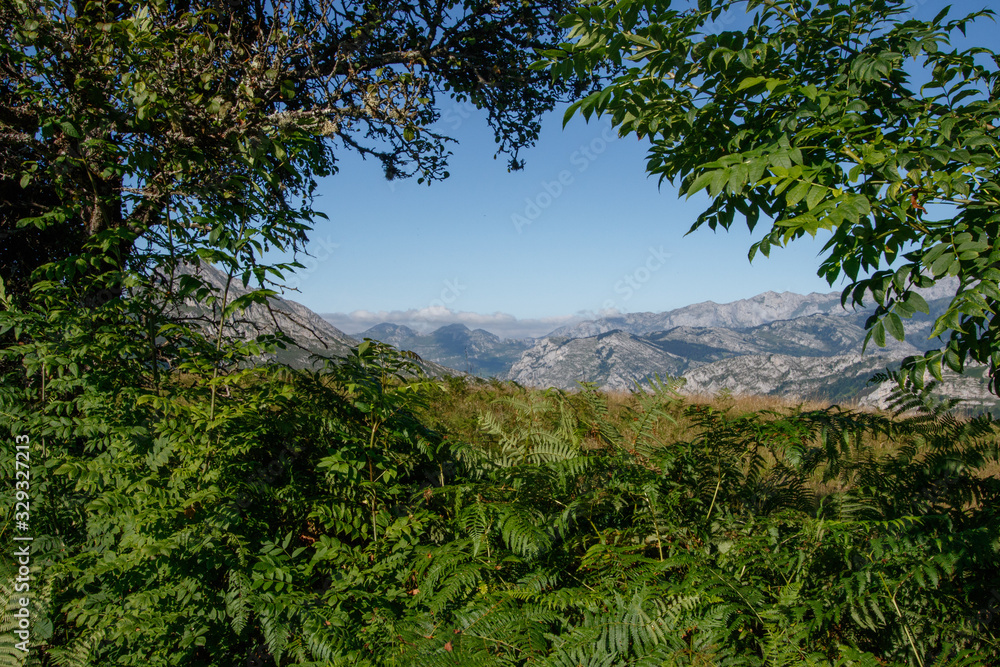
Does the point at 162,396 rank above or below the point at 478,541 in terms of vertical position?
above

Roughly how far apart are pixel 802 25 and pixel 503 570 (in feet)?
11.3

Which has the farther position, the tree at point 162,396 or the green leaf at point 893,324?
the tree at point 162,396

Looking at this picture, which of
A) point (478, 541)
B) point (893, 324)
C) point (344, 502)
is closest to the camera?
point (893, 324)

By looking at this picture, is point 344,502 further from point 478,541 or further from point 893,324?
point 893,324

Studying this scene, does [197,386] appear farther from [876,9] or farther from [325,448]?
[876,9]

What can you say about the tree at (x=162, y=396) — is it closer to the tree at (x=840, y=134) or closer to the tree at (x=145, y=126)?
the tree at (x=145, y=126)

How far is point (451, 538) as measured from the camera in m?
3.24

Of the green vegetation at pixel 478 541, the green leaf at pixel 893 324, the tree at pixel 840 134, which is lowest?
the green vegetation at pixel 478 541

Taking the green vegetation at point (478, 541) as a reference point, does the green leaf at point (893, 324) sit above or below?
above

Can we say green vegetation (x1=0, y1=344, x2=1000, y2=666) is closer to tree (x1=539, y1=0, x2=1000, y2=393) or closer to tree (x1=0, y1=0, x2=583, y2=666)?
tree (x1=0, y1=0, x2=583, y2=666)

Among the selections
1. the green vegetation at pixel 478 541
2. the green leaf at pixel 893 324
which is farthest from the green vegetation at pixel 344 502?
the green leaf at pixel 893 324

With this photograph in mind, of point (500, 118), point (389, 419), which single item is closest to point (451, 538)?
point (389, 419)

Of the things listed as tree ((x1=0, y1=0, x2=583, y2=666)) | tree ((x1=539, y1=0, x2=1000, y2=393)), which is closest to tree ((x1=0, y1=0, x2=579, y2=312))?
tree ((x1=0, y1=0, x2=583, y2=666))

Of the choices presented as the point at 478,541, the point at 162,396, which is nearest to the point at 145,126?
the point at 162,396
